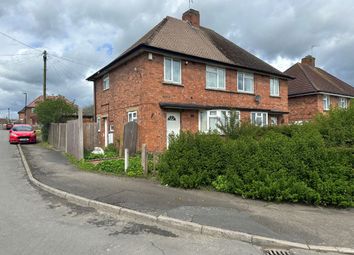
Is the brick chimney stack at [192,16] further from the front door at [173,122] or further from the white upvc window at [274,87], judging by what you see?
the front door at [173,122]

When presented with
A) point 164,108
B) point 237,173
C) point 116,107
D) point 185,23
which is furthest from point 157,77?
point 237,173

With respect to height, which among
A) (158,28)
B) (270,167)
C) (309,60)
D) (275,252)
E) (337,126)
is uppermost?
(309,60)

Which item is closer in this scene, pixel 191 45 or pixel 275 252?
pixel 275 252

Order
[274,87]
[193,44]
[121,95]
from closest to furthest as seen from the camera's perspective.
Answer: [121,95] → [193,44] → [274,87]

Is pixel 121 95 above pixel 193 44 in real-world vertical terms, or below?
below

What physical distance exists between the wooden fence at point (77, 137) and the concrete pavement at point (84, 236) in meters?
7.06

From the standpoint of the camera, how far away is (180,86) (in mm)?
A: 16594

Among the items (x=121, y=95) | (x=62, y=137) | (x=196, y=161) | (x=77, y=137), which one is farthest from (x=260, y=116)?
(x=62, y=137)

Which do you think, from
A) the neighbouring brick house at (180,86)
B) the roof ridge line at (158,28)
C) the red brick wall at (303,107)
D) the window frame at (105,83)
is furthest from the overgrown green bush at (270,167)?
the red brick wall at (303,107)

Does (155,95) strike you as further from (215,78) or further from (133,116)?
(215,78)

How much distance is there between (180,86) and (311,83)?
17401mm

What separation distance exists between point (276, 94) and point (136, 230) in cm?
1928

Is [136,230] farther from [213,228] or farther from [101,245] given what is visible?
[213,228]

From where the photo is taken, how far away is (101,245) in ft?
15.5
